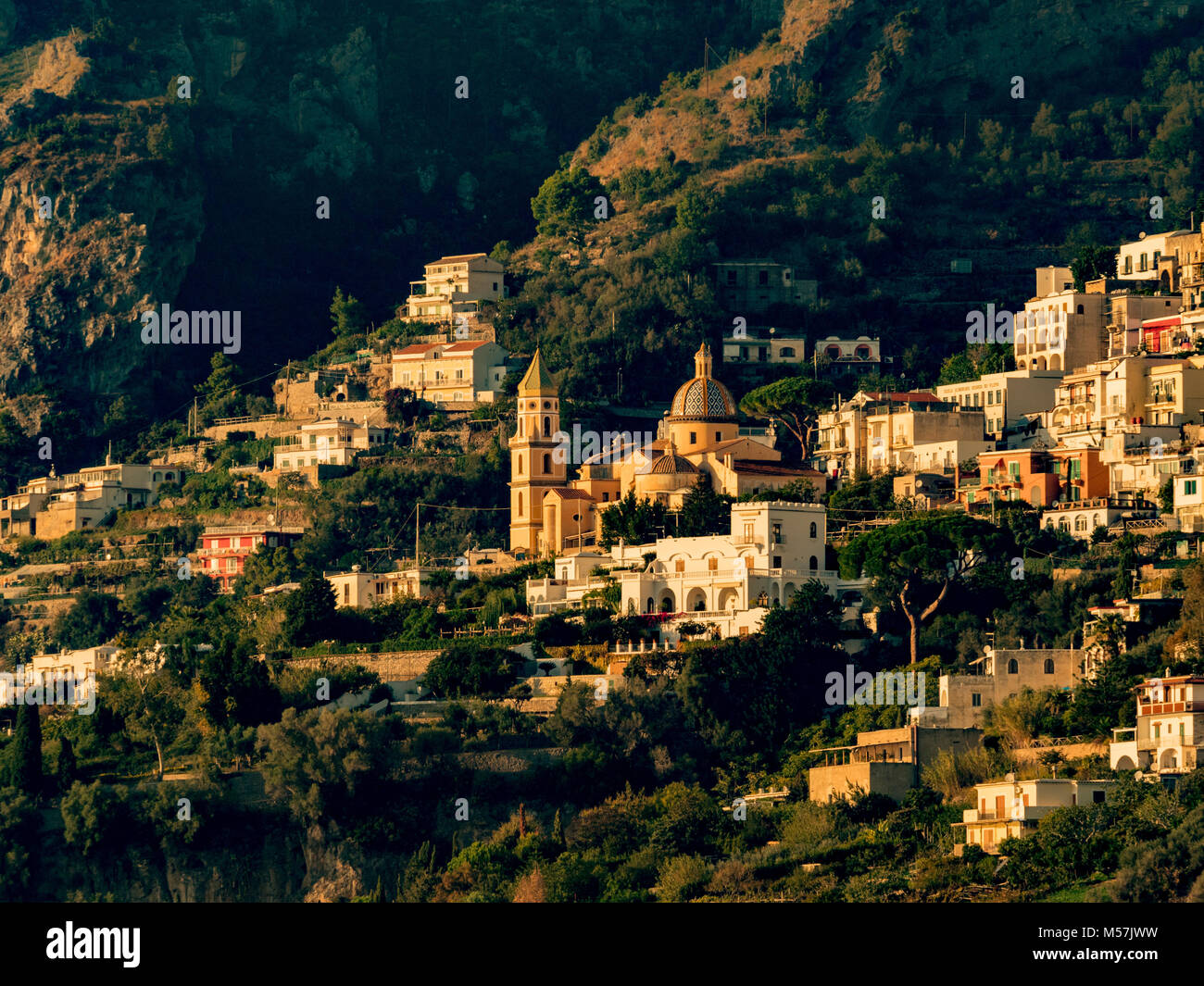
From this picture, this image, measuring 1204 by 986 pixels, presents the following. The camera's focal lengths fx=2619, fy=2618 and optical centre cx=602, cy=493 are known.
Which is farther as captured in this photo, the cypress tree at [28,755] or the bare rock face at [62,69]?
the bare rock face at [62,69]

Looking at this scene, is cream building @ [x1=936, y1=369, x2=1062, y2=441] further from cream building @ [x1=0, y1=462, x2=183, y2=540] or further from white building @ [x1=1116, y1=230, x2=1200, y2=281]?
cream building @ [x1=0, y1=462, x2=183, y2=540]

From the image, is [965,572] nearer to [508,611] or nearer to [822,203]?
[508,611]

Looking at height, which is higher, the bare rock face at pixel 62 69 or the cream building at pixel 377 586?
the bare rock face at pixel 62 69

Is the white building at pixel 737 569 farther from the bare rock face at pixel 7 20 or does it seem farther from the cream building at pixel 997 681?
the bare rock face at pixel 7 20

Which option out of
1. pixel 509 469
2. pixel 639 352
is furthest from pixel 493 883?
pixel 639 352

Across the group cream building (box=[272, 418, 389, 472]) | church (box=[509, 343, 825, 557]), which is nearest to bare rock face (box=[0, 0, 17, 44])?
cream building (box=[272, 418, 389, 472])

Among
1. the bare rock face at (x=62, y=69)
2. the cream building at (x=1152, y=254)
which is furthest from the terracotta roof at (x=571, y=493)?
the bare rock face at (x=62, y=69)
